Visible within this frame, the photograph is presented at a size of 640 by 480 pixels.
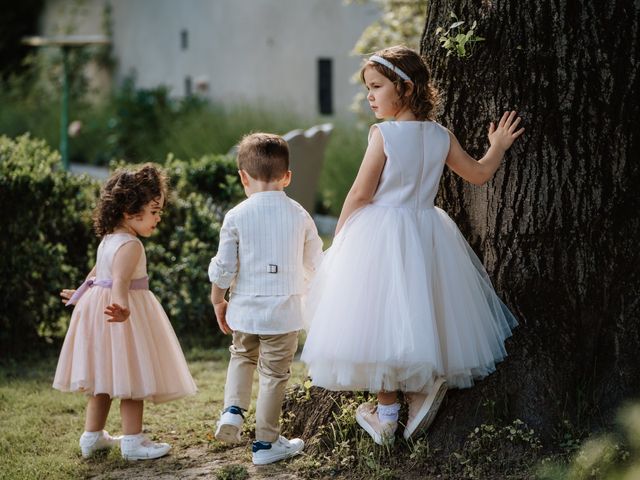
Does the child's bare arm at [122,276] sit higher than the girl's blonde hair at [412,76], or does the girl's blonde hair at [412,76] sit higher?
the girl's blonde hair at [412,76]

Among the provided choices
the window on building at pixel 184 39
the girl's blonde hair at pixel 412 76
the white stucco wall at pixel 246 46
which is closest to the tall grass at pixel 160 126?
the white stucco wall at pixel 246 46

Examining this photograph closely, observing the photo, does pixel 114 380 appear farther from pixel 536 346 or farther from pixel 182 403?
pixel 536 346

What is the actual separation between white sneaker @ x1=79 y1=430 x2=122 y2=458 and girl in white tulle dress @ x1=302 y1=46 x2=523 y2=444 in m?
1.11

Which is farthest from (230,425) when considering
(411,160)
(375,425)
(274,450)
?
(411,160)

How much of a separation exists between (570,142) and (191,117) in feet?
38.7

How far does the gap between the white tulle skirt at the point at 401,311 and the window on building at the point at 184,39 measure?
1501cm

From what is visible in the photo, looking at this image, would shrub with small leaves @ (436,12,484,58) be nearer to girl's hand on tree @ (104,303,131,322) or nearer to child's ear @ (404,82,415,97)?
child's ear @ (404,82,415,97)

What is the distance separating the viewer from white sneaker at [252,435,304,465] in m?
4.07

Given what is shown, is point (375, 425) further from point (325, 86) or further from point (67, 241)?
point (325, 86)

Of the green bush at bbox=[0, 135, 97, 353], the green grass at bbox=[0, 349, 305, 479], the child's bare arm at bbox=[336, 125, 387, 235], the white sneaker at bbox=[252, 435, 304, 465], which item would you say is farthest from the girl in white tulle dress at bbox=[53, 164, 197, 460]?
the green bush at bbox=[0, 135, 97, 353]

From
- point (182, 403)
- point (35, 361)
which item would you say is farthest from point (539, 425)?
point (35, 361)

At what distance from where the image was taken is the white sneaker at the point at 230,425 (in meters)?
4.04

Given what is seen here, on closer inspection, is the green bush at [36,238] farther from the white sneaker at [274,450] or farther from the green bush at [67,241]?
the white sneaker at [274,450]

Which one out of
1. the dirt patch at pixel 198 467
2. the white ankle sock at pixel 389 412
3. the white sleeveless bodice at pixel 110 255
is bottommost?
the dirt patch at pixel 198 467
